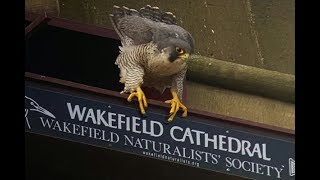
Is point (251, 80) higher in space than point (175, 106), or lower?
higher

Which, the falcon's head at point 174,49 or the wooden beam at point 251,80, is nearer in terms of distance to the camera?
the falcon's head at point 174,49

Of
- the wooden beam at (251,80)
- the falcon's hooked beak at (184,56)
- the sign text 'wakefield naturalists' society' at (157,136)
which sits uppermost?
the falcon's hooked beak at (184,56)

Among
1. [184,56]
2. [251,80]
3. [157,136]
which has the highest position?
[184,56]

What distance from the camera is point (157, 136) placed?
14.8ft

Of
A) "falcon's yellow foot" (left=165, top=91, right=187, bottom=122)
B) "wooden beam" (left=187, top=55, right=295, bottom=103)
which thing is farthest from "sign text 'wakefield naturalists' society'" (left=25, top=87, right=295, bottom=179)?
"wooden beam" (left=187, top=55, right=295, bottom=103)

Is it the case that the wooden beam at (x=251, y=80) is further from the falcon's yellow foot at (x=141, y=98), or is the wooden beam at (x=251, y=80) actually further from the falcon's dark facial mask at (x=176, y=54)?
the falcon's yellow foot at (x=141, y=98)

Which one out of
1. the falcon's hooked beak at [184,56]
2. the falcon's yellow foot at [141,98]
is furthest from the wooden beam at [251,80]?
the falcon's yellow foot at [141,98]

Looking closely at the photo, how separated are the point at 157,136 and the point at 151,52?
1.40 feet

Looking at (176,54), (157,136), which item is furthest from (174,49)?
(157,136)

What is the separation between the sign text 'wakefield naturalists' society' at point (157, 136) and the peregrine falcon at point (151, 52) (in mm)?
88

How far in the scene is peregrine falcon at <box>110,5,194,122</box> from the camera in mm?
4508

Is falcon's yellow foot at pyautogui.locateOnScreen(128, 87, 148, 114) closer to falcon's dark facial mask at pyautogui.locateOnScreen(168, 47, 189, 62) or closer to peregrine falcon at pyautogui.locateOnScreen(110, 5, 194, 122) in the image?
peregrine falcon at pyautogui.locateOnScreen(110, 5, 194, 122)

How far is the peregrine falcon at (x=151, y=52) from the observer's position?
4508 millimetres

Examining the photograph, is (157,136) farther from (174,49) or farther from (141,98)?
(174,49)
